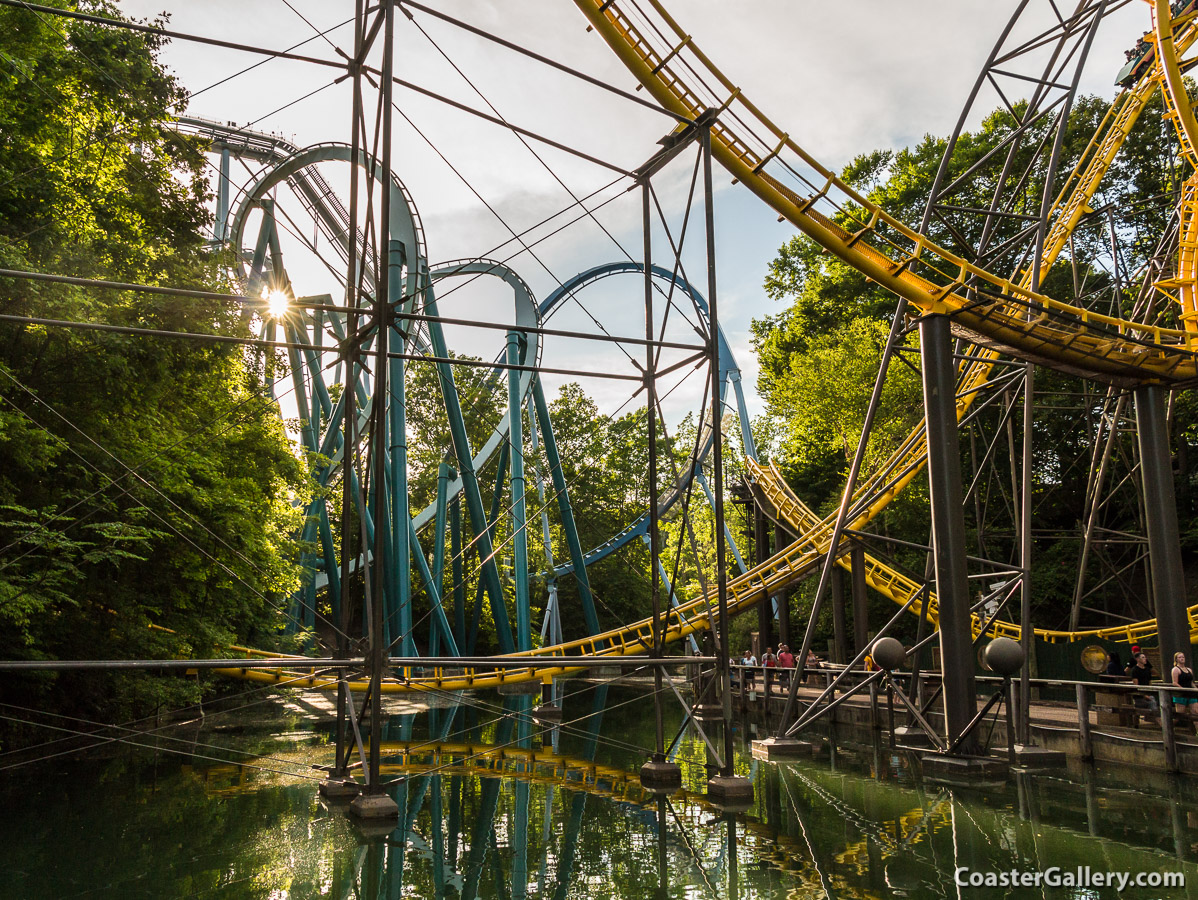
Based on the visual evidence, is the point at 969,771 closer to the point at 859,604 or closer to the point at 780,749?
the point at 780,749

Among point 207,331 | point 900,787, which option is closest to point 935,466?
point 900,787

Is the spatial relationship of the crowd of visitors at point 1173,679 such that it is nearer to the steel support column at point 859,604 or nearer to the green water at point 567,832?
the green water at point 567,832

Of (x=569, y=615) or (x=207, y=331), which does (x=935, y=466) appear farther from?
(x=569, y=615)

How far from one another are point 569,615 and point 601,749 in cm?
2571

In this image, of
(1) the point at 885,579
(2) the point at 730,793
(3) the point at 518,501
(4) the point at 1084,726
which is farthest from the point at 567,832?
(3) the point at 518,501

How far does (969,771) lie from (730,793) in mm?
2479

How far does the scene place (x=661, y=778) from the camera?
8602 millimetres

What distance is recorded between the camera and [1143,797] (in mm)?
7645

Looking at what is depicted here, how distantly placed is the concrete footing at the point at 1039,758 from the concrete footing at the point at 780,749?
216 cm

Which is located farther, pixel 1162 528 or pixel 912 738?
pixel 912 738

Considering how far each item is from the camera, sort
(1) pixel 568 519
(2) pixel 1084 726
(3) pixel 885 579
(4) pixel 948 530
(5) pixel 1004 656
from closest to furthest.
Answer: (5) pixel 1004 656 → (4) pixel 948 530 → (2) pixel 1084 726 → (3) pixel 885 579 → (1) pixel 568 519

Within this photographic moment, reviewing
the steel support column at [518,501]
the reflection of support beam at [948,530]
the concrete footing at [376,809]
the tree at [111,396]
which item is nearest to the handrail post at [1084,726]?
the reflection of support beam at [948,530]

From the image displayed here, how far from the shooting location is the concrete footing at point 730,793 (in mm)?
7582

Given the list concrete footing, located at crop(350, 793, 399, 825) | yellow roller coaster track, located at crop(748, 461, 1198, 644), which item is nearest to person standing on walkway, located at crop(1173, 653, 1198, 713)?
yellow roller coaster track, located at crop(748, 461, 1198, 644)
